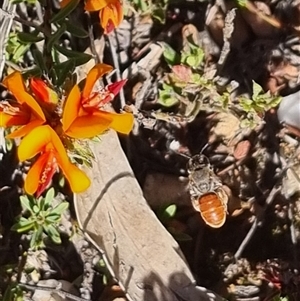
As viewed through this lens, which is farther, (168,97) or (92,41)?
(168,97)

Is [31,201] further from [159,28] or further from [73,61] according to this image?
[159,28]

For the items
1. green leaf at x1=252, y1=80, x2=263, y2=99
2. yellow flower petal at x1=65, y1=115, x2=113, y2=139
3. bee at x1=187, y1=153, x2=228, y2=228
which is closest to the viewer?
yellow flower petal at x1=65, y1=115, x2=113, y2=139

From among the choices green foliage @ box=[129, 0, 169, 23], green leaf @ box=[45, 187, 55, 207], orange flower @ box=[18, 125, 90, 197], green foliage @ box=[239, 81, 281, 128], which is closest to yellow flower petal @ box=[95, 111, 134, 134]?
orange flower @ box=[18, 125, 90, 197]

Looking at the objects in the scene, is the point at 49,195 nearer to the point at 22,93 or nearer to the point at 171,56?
the point at 22,93

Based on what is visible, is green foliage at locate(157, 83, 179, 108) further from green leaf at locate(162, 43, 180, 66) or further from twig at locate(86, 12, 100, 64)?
twig at locate(86, 12, 100, 64)

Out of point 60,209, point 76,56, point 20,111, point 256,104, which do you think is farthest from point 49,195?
point 256,104

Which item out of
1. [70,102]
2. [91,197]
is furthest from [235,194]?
[70,102]

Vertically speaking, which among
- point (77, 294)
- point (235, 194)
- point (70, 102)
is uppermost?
point (70, 102)
